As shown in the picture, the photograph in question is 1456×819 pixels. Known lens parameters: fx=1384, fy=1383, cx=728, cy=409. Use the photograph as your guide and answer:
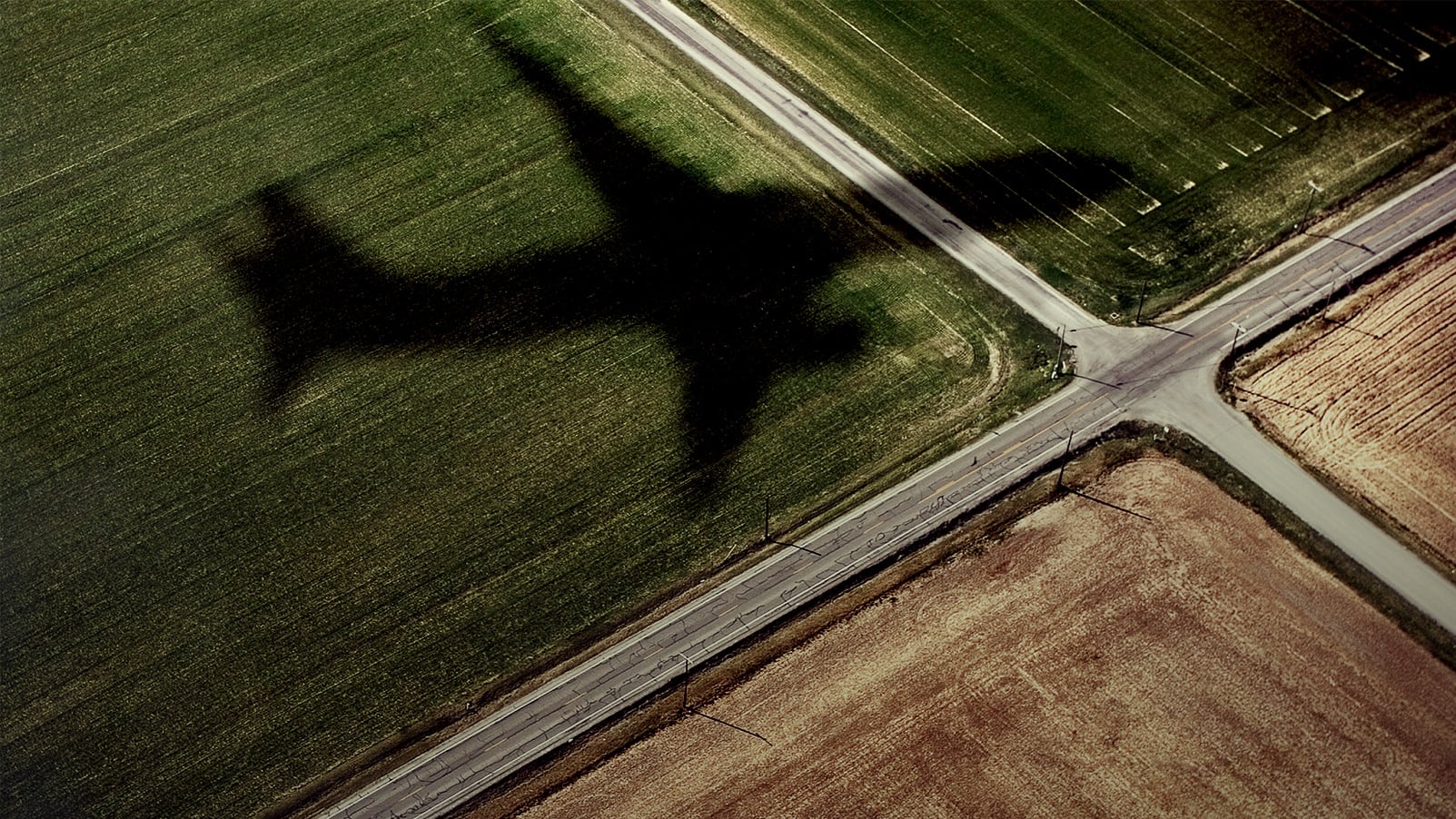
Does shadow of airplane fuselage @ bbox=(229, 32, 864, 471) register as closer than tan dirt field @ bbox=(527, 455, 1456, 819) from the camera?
No

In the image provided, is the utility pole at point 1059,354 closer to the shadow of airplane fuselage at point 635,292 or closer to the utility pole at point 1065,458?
the utility pole at point 1065,458

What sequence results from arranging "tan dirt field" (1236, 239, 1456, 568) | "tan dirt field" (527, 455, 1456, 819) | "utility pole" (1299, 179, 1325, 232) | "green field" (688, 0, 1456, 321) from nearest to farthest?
"tan dirt field" (527, 455, 1456, 819) < "tan dirt field" (1236, 239, 1456, 568) < "utility pole" (1299, 179, 1325, 232) < "green field" (688, 0, 1456, 321)

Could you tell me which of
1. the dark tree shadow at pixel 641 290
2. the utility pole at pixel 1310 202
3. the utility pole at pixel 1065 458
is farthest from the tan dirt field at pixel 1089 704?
the utility pole at pixel 1310 202

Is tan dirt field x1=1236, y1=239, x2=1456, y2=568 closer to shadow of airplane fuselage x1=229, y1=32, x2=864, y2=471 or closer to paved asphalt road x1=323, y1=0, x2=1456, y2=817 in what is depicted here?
paved asphalt road x1=323, y1=0, x2=1456, y2=817

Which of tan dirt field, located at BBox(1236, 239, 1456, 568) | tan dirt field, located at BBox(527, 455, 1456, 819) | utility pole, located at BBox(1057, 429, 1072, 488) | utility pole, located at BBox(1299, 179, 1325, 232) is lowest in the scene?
tan dirt field, located at BBox(527, 455, 1456, 819)

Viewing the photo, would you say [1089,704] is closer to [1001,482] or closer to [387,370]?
[1001,482]

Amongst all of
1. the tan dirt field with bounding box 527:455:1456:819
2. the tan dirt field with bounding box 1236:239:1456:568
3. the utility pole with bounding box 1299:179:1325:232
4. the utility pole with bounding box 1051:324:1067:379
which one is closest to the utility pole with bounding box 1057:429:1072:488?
the tan dirt field with bounding box 527:455:1456:819

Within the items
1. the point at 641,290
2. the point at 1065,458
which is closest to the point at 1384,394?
the point at 1065,458
